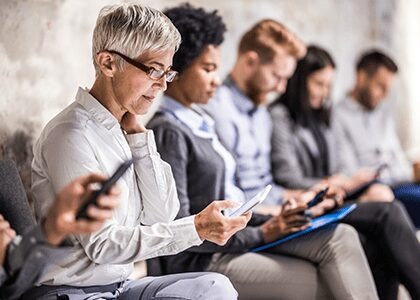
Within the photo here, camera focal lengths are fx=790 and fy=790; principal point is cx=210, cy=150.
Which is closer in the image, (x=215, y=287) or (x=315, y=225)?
(x=215, y=287)

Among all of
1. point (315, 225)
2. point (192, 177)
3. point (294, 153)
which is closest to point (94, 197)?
point (192, 177)

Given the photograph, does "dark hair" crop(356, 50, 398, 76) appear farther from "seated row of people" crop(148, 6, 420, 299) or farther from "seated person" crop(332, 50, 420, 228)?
"seated row of people" crop(148, 6, 420, 299)

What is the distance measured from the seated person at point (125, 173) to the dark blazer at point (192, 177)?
417 mm

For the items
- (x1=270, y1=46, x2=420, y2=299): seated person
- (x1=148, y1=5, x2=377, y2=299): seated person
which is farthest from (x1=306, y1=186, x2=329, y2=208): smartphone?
(x1=270, y1=46, x2=420, y2=299): seated person

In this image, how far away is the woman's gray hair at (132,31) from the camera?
237cm

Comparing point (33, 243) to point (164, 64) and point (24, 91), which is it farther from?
A: point (24, 91)

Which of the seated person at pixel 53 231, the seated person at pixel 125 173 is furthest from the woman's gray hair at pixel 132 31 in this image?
the seated person at pixel 53 231

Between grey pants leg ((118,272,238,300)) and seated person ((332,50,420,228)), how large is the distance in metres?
2.63

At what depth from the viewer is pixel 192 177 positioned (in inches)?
120

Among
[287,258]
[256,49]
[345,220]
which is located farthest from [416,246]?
[256,49]

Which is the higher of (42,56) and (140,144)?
(42,56)

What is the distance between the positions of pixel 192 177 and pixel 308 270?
0.60m

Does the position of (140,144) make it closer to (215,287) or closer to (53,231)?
(215,287)

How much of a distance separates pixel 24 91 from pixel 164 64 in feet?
2.59
